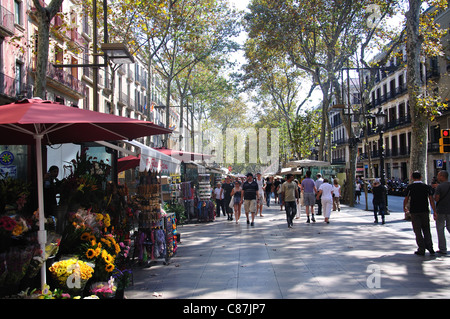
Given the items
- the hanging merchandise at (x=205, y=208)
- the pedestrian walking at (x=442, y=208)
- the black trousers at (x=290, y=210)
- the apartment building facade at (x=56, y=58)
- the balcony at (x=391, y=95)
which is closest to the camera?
the pedestrian walking at (x=442, y=208)

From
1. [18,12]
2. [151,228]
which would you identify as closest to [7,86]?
[18,12]

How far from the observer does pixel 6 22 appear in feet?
61.7

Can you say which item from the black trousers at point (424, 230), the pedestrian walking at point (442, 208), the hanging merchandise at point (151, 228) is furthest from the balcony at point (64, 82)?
the pedestrian walking at point (442, 208)

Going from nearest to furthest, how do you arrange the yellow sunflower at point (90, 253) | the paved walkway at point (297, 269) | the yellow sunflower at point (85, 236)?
1. the yellow sunflower at point (90, 253)
2. the yellow sunflower at point (85, 236)
3. the paved walkway at point (297, 269)

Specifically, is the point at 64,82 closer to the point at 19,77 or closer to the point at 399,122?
the point at 19,77

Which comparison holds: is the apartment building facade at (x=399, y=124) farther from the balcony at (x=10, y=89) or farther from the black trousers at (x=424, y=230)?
the black trousers at (x=424, y=230)

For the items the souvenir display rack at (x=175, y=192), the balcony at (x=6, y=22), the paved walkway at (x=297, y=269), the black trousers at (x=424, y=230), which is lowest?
the paved walkway at (x=297, y=269)

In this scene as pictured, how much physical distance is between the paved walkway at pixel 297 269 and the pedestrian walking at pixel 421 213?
0.76 ft

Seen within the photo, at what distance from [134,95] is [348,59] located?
24654mm

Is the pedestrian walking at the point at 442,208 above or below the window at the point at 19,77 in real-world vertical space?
below

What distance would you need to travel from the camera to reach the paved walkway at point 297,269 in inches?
218

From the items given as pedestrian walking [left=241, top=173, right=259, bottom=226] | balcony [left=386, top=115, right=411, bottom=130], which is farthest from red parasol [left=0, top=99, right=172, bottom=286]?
balcony [left=386, top=115, right=411, bottom=130]

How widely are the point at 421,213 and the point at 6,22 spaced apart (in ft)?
61.6

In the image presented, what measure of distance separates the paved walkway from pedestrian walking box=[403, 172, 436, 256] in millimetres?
233
